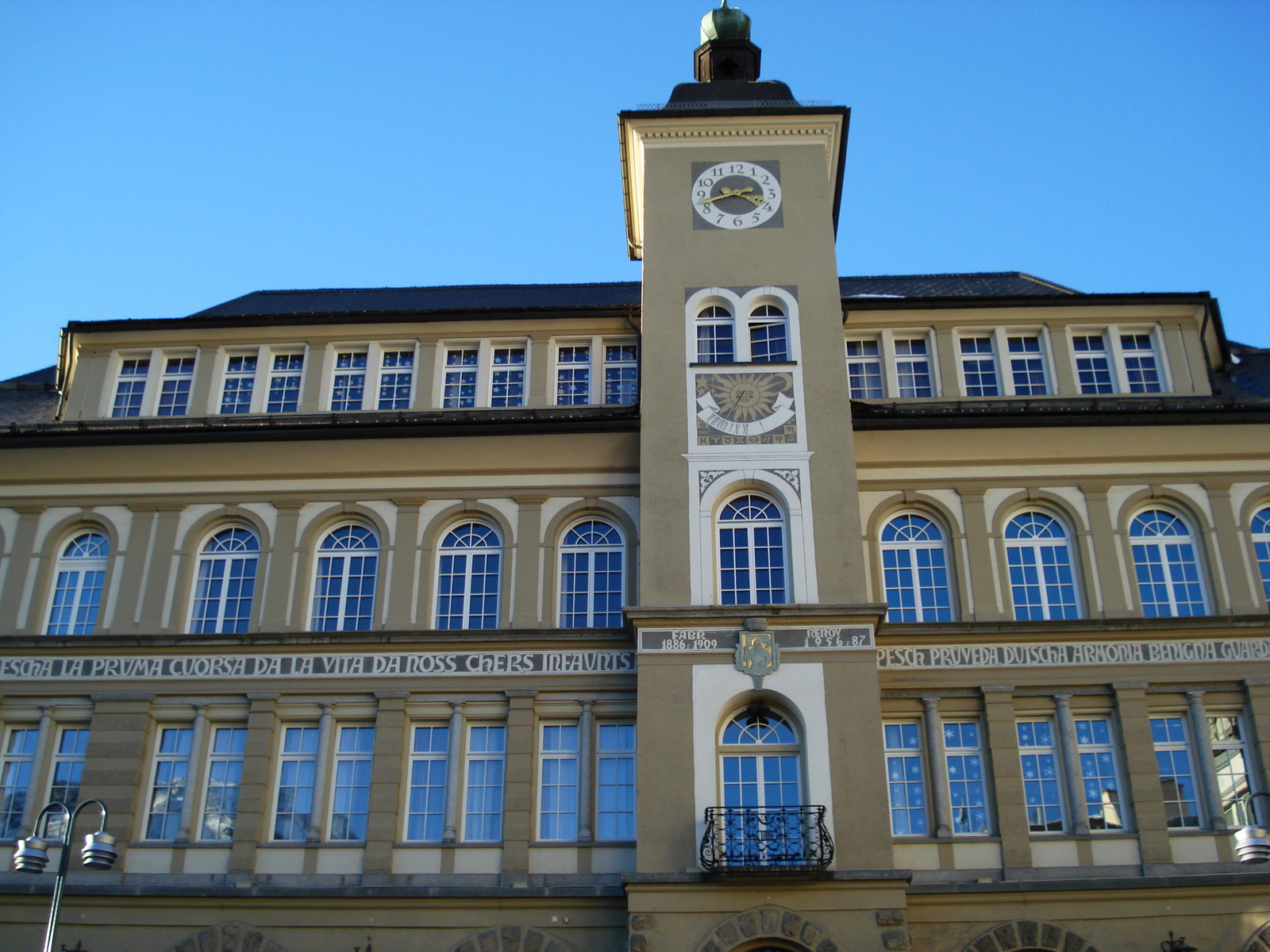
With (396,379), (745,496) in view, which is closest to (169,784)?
(396,379)

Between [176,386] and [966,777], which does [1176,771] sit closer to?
[966,777]

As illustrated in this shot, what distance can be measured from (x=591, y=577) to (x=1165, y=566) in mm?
10490

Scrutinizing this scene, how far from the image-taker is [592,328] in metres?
29.7

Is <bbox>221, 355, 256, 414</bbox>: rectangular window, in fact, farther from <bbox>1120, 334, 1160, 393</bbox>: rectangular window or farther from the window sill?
<bbox>1120, 334, 1160, 393</bbox>: rectangular window

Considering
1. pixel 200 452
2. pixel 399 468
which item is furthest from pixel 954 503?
pixel 200 452

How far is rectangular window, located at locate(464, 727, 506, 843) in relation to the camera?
966 inches

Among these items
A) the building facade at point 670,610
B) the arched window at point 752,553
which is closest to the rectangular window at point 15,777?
the building facade at point 670,610

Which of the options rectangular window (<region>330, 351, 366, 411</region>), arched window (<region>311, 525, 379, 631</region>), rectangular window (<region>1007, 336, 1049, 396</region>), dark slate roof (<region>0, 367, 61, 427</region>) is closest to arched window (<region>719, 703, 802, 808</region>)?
arched window (<region>311, 525, 379, 631</region>)

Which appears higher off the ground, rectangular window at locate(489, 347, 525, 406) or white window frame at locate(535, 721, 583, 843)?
rectangular window at locate(489, 347, 525, 406)

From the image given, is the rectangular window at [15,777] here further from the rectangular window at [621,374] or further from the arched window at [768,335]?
the arched window at [768,335]

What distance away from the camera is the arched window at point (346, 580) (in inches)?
1049

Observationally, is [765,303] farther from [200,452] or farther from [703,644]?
[200,452]

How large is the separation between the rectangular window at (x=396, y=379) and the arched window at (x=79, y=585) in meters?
6.05

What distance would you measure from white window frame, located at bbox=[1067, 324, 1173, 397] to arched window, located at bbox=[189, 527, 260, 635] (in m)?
16.5
